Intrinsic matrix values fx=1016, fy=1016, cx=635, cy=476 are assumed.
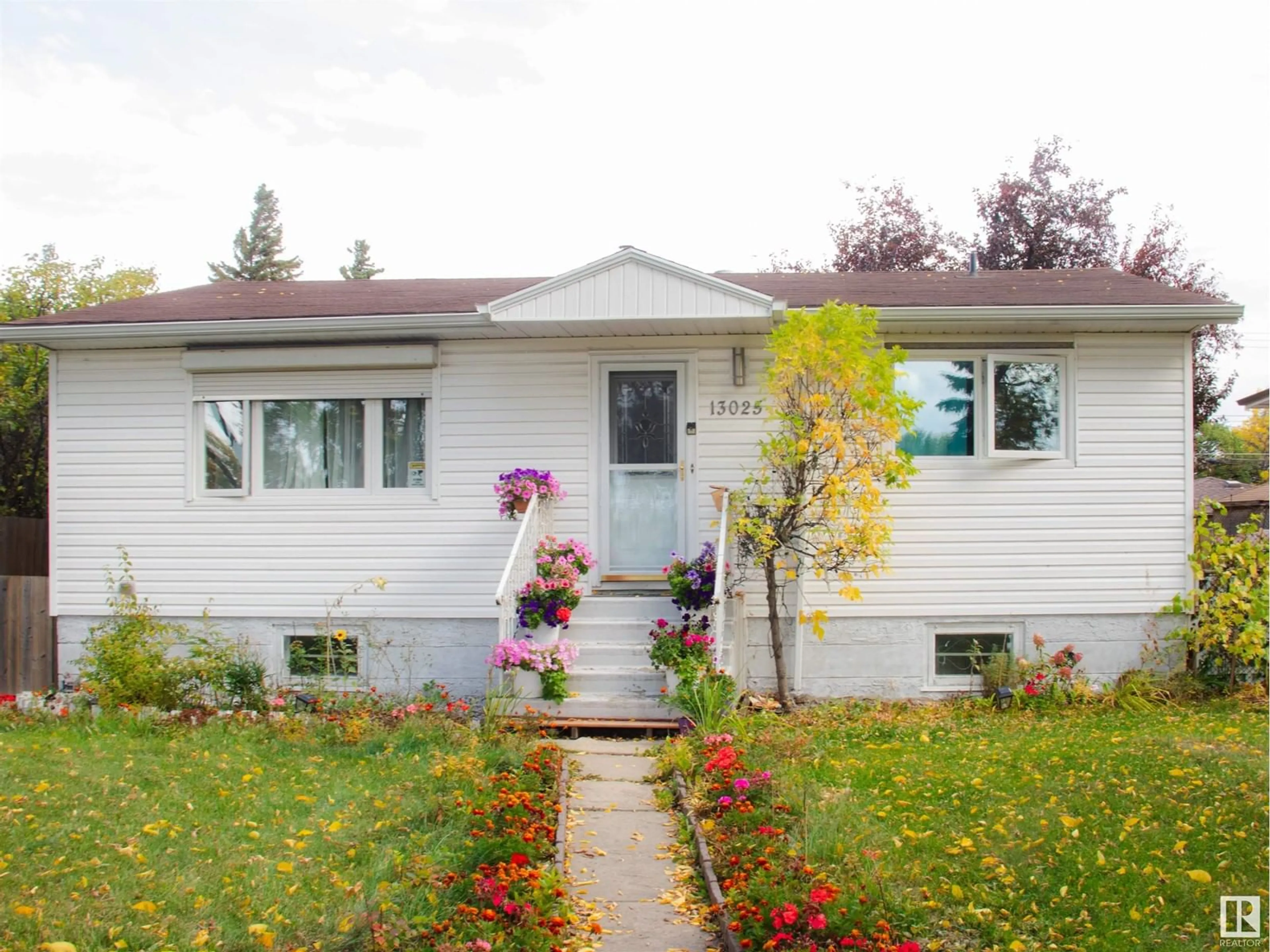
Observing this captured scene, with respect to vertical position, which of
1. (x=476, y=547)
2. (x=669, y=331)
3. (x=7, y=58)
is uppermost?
(x=7, y=58)

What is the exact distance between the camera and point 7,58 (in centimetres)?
791

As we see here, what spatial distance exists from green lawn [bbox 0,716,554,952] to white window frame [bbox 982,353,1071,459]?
17.2 ft

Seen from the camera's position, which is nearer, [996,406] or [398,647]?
[996,406]

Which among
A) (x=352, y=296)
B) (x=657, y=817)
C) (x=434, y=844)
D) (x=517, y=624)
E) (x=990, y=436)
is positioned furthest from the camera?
(x=352, y=296)

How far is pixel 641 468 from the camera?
9773 mm

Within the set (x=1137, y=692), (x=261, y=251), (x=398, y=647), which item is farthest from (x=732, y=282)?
(x=261, y=251)

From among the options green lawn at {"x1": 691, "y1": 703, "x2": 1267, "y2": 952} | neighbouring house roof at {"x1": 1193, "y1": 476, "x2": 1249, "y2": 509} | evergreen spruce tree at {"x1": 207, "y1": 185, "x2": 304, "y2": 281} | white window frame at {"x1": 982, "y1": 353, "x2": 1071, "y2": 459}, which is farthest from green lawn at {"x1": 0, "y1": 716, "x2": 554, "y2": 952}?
evergreen spruce tree at {"x1": 207, "y1": 185, "x2": 304, "y2": 281}

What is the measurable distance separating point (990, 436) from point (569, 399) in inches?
156

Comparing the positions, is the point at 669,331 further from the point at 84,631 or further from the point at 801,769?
the point at 84,631

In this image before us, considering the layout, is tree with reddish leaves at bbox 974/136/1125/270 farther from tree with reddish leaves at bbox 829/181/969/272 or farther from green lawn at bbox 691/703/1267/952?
→ green lawn at bbox 691/703/1267/952

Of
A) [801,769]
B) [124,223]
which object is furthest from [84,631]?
[124,223]

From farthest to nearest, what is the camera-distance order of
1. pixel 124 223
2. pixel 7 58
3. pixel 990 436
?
1. pixel 124 223
2. pixel 990 436
3. pixel 7 58

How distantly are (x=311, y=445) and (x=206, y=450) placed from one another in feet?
3.49

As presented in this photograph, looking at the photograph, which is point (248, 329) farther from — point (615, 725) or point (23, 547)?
point (23, 547)
